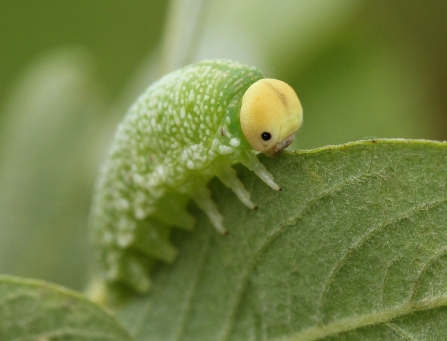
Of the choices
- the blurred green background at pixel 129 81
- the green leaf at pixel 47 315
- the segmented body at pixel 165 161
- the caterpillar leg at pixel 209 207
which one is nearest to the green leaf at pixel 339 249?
the caterpillar leg at pixel 209 207

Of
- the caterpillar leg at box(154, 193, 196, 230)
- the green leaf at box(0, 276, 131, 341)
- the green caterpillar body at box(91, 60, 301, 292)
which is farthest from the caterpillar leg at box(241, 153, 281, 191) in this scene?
the green leaf at box(0, 276, 131, 341)

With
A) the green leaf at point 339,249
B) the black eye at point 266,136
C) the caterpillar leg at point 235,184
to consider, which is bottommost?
the green leaf at point 339,249

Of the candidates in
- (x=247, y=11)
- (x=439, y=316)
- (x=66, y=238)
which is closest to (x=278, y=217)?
(x=439, y=316)

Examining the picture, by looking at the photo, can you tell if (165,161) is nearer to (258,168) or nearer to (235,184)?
(235,184)

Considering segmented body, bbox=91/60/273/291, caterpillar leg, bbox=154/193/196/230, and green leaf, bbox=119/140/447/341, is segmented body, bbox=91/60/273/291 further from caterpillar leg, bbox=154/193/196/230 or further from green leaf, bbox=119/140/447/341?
green leaf, bbox=119/140/447/341

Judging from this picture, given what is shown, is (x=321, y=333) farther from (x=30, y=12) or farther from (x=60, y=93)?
(x=30, y=12)

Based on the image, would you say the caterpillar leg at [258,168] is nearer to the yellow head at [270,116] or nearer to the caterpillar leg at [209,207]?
the yellow head at [270,116]

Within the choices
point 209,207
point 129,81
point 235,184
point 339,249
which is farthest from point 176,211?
point 129,81
